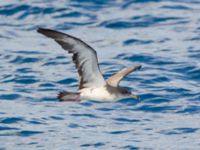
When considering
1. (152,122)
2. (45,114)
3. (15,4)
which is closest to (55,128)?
(45,114)

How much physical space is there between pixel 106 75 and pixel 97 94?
474 centimetres

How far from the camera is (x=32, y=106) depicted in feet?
61.7

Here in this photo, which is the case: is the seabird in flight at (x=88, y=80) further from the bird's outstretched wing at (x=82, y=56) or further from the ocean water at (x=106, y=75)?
the ocean water at (x=106, y=75)

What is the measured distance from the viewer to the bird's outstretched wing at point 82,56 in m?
15.0

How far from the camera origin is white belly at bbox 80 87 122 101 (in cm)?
1592

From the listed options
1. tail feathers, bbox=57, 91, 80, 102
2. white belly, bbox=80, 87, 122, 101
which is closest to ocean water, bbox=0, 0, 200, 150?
white belly, bbox=80, 87, 122, 101

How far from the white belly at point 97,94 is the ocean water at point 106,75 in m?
1.09

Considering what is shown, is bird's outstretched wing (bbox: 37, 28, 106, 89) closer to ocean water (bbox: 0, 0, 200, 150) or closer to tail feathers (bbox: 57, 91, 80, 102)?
tail feathers (bbox: 57, 91, 80, 102)

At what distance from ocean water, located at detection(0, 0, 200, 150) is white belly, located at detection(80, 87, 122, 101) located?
109cm

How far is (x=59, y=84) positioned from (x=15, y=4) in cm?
552

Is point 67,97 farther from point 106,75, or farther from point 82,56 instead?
point 106,75

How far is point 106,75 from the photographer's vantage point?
20672mm

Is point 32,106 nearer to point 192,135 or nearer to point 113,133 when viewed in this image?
point 113,133

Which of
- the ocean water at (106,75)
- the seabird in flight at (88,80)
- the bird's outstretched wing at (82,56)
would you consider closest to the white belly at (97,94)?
the seabird in flight at (88,80)
